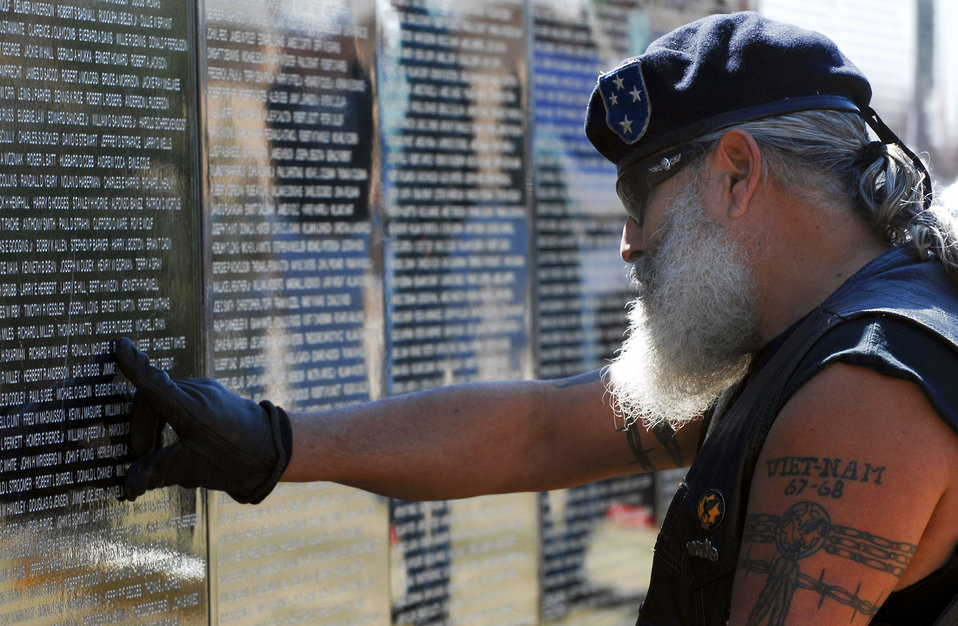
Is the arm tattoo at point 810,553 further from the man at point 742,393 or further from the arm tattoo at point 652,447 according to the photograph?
the arm tattoo at point 652,447

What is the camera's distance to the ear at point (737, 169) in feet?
7.57

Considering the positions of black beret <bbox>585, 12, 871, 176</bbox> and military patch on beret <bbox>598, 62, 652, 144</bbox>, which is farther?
military patch on beret <bbox>598, 62, 652, 144</bbox>

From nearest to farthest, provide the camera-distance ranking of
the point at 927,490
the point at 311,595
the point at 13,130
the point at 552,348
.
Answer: the point at 927,490, the point at 13,130, the point at 311,595, the point at 552,348

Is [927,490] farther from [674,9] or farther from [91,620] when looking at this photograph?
[674,9]

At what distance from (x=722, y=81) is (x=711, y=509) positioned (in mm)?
967

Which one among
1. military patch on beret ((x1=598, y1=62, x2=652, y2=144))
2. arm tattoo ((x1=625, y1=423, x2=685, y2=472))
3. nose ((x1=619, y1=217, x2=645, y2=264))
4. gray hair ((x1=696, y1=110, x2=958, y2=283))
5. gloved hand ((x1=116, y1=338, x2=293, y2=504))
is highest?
military patch on beret ((x1=598, y1=62, x2=652, y2=144))

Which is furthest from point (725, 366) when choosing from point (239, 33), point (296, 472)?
point (239, 33)

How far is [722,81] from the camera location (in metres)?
2.36

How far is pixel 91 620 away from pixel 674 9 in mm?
3189

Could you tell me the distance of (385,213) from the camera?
327cm

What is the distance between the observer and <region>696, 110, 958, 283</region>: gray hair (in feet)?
7.58

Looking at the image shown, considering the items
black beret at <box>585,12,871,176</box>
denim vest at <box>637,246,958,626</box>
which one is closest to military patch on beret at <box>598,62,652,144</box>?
black beret at <box>585,12,871,176</box>

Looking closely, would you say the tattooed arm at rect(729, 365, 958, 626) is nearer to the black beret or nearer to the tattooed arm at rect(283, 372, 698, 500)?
the black beret

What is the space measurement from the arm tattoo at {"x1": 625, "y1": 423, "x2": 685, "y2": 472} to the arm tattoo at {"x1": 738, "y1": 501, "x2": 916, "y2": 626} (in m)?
1.06
